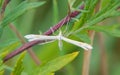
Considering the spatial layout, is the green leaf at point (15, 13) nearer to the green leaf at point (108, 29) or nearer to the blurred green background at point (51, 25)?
the green leaf at point (108, 29)

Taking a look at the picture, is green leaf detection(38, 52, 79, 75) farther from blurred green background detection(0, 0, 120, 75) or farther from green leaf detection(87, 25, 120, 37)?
blurred green background detection(0, 0, 120, 75)

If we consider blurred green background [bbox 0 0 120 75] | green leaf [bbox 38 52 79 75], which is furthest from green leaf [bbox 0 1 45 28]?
blurred green background [bbox 0 0 120 75]

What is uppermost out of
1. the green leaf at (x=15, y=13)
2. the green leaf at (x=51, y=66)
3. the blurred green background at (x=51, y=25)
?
the green leaf at (x=15, y=13)

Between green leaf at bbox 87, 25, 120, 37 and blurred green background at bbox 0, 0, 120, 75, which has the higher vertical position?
green leaf at bbox 87, 25, 120, 37

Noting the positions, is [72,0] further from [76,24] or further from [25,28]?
[25,28]

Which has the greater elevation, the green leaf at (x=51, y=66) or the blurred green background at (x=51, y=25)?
the green leaf at (x=51, y=66)

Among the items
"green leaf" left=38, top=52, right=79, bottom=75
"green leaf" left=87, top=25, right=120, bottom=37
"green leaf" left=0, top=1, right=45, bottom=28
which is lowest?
"green leaf" left=38, top=52, right=79, bottom=75

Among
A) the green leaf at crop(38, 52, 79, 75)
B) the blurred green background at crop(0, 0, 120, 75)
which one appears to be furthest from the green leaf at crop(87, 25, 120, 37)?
the blurred green background at crop(0, 0, 120, 75)

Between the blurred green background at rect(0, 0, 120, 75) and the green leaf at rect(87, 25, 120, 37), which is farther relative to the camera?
the blurred green background at rect(0, 0, 120, 75)

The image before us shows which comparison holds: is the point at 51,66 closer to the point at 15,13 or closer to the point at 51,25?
the point at 15,13

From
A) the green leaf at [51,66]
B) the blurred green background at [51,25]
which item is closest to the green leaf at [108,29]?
the green leaf at [51,66]

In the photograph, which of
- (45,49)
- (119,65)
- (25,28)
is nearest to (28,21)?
(25,28)
